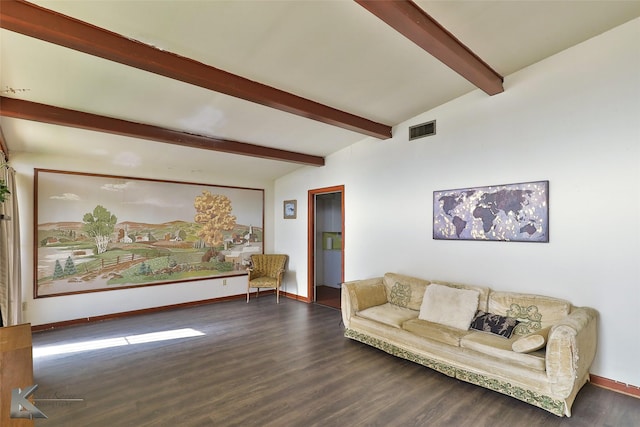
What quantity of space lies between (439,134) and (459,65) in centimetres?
132

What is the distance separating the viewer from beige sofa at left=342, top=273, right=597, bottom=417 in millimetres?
2332

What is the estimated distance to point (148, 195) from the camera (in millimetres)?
5160

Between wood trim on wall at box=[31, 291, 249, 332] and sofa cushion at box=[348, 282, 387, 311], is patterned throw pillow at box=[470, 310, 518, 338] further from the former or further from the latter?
wood trim on wall at box=[31, 291, 249, 332]

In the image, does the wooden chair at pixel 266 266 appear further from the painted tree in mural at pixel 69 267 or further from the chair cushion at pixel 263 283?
the painted tree in mural at pixel 69 267

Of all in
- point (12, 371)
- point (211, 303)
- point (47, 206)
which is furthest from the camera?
point (211, 303)

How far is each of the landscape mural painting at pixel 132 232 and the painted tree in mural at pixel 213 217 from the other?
0.02 meters

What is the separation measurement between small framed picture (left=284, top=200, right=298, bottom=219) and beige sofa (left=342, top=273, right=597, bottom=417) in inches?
105

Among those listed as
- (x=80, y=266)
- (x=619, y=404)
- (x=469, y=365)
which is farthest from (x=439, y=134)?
(x=80, y=266)

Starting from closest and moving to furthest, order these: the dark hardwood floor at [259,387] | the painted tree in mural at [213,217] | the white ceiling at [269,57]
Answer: the white ceiling at [269,57] → the dark hardwood floor at [259,387] → the painted tree in mural at [213,217]

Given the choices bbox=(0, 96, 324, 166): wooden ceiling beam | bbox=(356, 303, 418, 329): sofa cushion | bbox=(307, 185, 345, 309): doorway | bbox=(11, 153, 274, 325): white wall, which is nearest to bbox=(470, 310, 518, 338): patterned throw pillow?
bbox=(356, 303, 418, 329): sofa cushion

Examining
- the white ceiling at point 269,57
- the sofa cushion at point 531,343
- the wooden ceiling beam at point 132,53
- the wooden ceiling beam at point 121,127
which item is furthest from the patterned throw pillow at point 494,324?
the wooden ceiling beam at point 121,127

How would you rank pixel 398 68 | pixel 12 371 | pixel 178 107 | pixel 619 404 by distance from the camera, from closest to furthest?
pixel 12 371 < pixel 619 404 < pixel 398 68 < pixel 178 107

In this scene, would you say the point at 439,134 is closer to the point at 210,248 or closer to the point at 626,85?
the point at 626,85

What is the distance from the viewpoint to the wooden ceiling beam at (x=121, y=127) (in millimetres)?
2922
